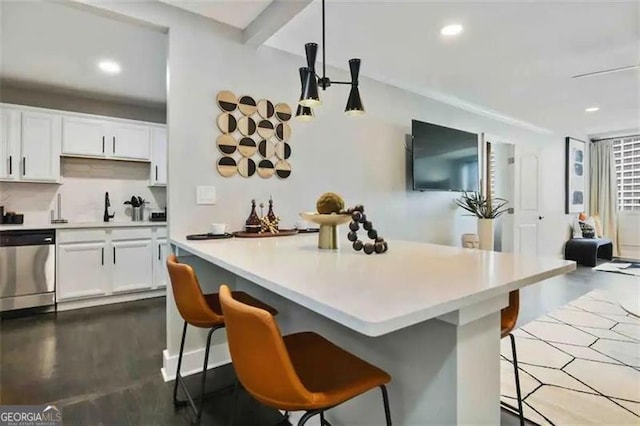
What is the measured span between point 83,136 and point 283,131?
2.70 meters

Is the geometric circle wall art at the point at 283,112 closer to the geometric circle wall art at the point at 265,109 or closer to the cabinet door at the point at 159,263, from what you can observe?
the geometric circle wall art at the point at 265,109

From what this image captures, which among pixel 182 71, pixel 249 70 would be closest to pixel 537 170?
pixel 249 70

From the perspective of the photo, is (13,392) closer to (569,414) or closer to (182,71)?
(182,71)

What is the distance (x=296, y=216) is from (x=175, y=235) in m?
0.97

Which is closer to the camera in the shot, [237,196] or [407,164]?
[237,196]

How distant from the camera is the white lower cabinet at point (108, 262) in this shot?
3654 millimetres

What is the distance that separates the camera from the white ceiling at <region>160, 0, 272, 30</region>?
2.23 meters

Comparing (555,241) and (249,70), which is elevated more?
(249,70)

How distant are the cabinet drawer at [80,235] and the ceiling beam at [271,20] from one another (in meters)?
2.72

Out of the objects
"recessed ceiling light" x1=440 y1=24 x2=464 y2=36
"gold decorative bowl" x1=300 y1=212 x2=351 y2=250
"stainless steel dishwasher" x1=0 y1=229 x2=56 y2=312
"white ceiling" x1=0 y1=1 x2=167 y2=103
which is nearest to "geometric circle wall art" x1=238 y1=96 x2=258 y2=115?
"white ceiling" x1=0 y1=1 x2=167 y2=103

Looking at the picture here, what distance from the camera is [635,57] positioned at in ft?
10.5

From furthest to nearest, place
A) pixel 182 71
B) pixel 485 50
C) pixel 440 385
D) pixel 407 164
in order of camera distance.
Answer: pixel 407 164 < pixel 485 50 < pixel 182 71 < pixel 440 385

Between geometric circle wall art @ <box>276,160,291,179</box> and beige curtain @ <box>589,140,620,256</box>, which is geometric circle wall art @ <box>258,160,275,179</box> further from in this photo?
beige curtain @ <box>589,140,620,256</box>

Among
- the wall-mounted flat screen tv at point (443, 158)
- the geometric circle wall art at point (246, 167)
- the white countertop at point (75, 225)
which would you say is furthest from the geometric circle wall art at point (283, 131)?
the white countertop at point (75, 225)
